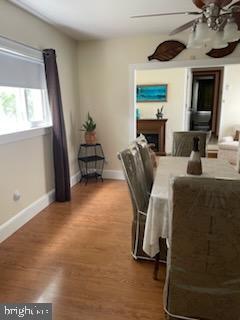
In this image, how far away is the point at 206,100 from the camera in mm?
9320

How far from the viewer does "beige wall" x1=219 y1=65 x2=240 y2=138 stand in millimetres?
6355

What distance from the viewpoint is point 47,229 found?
2742 mm

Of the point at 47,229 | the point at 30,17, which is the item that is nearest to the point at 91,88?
the point at 30,17

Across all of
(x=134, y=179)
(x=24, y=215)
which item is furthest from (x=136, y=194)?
(x=24, y=215)

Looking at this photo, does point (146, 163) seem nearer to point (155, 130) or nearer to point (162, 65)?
point (162, 65)

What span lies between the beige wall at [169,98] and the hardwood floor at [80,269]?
3.98 m

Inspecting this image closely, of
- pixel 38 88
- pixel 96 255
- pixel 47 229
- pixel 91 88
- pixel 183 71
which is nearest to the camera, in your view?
pixel 96 255

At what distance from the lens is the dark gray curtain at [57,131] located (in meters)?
3.10

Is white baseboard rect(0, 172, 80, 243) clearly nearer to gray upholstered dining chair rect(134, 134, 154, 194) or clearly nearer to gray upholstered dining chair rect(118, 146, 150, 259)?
gray upholstered dining chair rect(118, 146, 150, 259)

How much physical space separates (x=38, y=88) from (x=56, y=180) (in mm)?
1283

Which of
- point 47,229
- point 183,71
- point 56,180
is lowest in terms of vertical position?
point 47,229

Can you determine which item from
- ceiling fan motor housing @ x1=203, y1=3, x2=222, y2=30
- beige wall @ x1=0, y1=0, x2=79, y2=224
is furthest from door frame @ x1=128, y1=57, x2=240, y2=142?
ceiling fan motor housing @ x1=203, y1=3, x2=222, y2=30

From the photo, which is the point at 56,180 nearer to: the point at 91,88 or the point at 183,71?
the point at 91,88

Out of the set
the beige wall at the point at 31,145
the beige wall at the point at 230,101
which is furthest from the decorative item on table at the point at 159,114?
the beige wall at the point at 31,145
